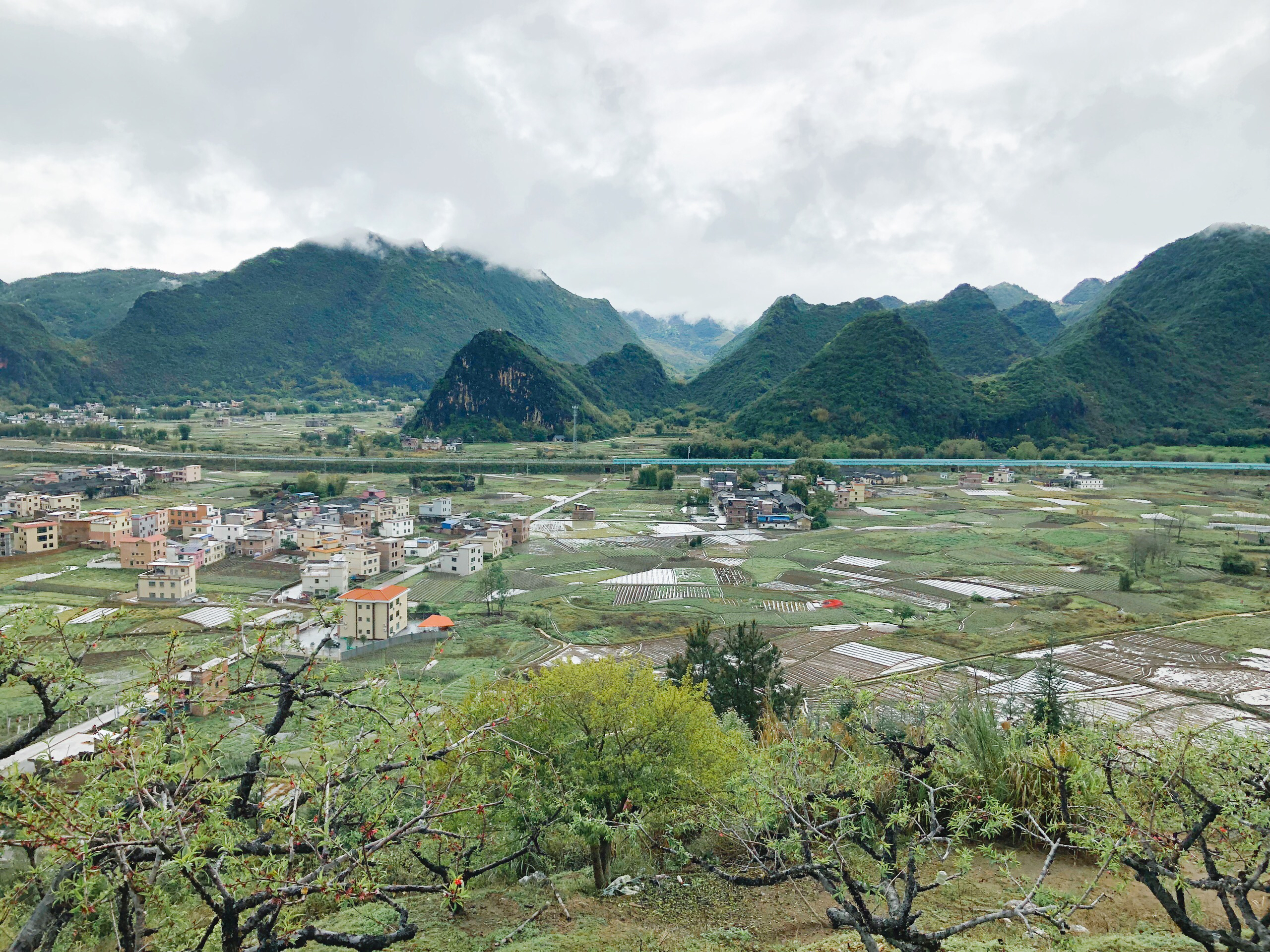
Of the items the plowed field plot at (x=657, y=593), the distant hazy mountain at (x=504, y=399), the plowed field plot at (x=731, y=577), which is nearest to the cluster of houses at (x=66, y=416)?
the distant hazy mountain at (x=504, y=399)

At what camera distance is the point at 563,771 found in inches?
314

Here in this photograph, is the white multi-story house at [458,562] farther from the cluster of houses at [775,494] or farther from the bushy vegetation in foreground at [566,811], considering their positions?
the bushy vegetation in foreground at [566,811]

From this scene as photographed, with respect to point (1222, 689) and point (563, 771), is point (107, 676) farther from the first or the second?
point (1222, 689)

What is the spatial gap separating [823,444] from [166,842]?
Result: 273ft

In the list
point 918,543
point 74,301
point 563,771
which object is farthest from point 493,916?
point 74,301

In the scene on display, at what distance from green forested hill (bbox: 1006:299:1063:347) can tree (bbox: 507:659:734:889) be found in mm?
170177

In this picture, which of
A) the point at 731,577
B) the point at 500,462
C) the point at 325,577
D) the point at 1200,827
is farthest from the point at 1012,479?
the point at 1200,827

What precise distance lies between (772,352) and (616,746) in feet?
434

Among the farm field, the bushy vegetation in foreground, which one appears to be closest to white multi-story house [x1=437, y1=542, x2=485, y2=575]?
the farm field

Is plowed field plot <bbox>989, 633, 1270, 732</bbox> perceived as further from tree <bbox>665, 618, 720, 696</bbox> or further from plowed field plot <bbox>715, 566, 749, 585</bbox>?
plowed field plot <bbox>715, 566, 749, 585</bbox>

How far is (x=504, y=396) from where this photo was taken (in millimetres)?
111438

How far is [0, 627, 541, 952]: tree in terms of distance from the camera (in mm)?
3842

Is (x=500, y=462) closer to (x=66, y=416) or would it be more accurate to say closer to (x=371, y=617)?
(x=371, y=617)

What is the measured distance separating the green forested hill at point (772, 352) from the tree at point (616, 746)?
111091 millimetres
